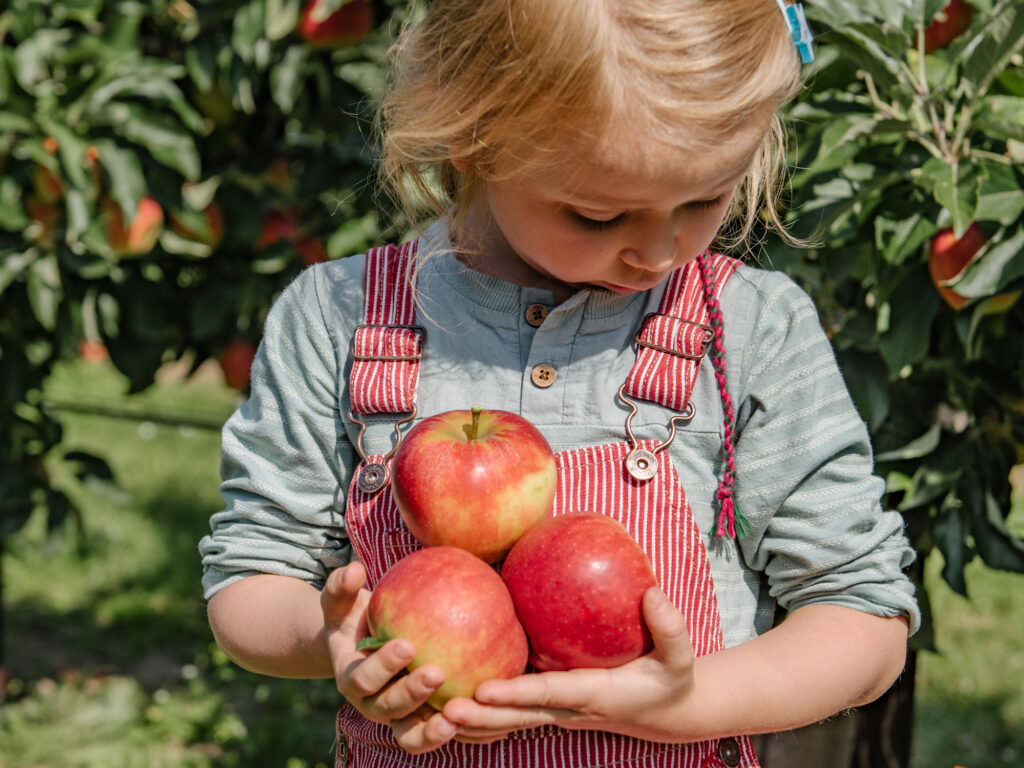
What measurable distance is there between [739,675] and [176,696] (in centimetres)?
240

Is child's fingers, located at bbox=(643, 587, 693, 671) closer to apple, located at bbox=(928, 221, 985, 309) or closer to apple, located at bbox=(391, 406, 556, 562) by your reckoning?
apple, located at bbox=(391, 406, 556, 562)

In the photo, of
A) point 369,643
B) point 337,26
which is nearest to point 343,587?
point 369,643

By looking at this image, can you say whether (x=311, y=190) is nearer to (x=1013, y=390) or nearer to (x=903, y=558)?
(x=1013, y=390)

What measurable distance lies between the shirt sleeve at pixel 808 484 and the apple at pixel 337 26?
1.42 metres

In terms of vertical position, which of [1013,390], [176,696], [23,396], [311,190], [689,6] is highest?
[689,6]

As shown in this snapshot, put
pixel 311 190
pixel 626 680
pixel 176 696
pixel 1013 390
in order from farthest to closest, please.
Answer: pixel 176 696 < pixel 311 190 < pixel 1013 390 < pixel 626 680

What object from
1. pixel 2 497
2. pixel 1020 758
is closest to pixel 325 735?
pixel 2 497

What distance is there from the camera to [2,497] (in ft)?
8.14

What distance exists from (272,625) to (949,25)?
1.37m

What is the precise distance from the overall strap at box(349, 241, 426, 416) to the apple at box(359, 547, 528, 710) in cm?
20

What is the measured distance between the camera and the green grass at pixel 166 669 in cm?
273

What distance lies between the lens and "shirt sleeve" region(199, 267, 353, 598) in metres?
1.17

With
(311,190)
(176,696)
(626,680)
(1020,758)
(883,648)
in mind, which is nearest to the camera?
(626,680)

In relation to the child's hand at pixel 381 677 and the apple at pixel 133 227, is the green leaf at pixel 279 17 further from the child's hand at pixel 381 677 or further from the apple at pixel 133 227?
the child's hand at pixel 381 677
